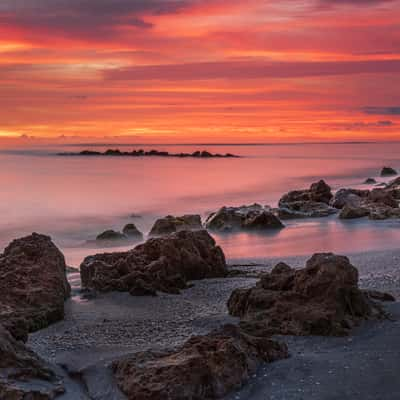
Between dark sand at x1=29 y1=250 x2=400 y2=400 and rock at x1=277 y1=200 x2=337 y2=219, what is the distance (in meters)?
7.94

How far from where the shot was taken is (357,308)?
5887mm

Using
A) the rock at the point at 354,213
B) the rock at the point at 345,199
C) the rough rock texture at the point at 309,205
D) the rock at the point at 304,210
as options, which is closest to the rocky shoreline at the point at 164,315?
the rock at the point at 354,213

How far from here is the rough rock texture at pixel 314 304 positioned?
5609 millimetres

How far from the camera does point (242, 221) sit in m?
14.7


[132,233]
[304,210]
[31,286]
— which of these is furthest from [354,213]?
[31,286]

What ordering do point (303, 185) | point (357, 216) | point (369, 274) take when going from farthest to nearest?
point (303, 185)
point (357, 216)
point (369, 274)

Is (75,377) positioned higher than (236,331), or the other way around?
(236,331)

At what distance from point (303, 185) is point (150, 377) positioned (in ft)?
105

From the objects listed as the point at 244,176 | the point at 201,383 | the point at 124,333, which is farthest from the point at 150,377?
the point at 244,176

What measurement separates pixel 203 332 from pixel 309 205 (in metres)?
11.8

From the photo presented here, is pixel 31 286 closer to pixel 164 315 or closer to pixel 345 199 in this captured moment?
pixel 164 315

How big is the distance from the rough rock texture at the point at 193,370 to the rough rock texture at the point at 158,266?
2783 millimetres

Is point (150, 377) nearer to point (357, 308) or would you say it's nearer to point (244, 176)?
point (357, 308)

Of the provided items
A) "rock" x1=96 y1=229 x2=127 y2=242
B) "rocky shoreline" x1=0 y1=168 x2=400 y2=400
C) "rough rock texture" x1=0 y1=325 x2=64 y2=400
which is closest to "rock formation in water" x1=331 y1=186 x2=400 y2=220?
"rock" x1=96 y1=229 x2=127 y2=242
